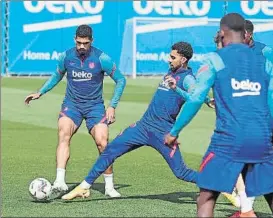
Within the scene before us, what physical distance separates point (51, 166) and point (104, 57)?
2991 millimetres

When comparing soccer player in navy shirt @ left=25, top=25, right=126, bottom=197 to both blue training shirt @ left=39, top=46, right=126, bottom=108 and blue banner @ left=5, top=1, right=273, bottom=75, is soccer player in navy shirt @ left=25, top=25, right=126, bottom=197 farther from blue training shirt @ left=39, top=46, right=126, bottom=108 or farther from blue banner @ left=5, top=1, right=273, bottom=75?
blue banner @ left=5, top=1, right=273, bottom=75

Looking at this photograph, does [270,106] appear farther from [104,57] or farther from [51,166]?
[51,166]

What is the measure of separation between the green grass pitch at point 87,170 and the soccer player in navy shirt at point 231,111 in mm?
2068

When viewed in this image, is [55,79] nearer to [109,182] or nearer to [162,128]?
[109,182]

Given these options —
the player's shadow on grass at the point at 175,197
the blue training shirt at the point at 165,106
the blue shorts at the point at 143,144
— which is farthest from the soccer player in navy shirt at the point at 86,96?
the blue training shirt at the point at 165,106

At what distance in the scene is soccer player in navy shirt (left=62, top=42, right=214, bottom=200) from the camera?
10.1 meters

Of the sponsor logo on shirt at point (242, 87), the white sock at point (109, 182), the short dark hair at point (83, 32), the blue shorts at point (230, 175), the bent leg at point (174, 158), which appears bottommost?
the white sock at point (109, 182)

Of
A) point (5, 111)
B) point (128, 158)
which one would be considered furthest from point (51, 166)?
point (5, 111)

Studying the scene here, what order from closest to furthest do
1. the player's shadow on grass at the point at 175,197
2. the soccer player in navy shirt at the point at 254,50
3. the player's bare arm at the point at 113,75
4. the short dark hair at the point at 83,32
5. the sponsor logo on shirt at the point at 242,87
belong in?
the sponsor logo on shirt at the point at 242,87, the soccer player in navy shirt at the point at 254,50, the player's shadow on grass at the point at 175,197, the short dark hair at the point at 83,32, the player's bare arm at the point at 113,75

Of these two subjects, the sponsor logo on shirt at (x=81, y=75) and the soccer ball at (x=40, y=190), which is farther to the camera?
the sponsor logo on shirt at (x=81, y=75)

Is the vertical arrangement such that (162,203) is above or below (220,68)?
below

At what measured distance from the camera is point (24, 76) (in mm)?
36531

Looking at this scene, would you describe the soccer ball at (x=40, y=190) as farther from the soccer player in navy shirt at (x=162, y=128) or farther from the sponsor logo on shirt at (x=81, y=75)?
the sponsor logo on shirt at (x=81, y=75)

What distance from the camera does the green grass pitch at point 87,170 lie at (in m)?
9.80
